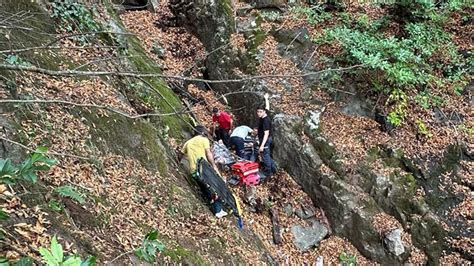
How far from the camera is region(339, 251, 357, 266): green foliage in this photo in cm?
820

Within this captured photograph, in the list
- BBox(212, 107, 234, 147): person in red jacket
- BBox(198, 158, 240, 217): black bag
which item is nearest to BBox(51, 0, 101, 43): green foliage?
BBox(198, 158, 240, 217): black bag

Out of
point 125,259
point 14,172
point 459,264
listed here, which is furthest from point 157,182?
point 459,264

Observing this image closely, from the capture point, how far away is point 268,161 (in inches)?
344

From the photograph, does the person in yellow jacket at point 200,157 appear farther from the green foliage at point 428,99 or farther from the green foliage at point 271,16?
the green foliage at point 271,16

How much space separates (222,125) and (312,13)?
4.45 m

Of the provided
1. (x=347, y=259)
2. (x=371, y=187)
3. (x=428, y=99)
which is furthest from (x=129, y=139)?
(x=428, y=99)

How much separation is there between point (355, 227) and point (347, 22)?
5536 millimetres

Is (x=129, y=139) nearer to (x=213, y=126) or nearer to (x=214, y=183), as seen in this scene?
(x=214, y=183)

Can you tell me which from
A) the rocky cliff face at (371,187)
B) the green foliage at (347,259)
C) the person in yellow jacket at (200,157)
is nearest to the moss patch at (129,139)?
the person in yellow jacket at (200,157)

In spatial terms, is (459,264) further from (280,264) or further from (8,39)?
(8,39)

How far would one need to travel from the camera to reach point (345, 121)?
9.43m

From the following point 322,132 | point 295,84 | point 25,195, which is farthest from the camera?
point 295,84

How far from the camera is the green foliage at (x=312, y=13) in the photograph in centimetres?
1097

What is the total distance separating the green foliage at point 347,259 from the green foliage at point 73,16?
21.5ft
